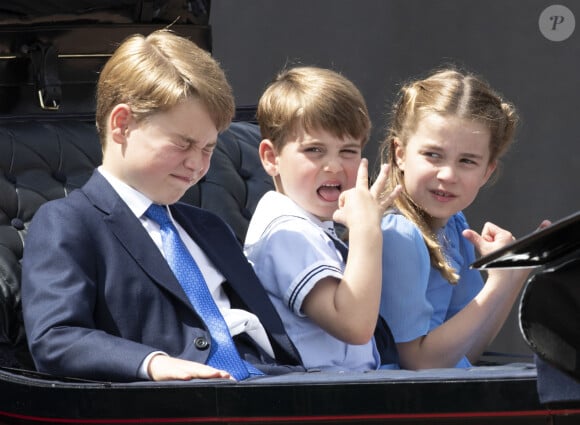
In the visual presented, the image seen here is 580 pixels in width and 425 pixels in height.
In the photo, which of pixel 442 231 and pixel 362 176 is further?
pixel 442 231

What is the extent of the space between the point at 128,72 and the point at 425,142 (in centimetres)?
68

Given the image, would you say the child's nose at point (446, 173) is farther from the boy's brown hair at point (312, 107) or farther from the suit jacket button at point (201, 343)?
the suit jacket button at point (201, 343)

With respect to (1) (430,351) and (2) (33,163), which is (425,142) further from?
(2) (33,163)

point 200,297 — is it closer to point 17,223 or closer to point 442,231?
point 17,223

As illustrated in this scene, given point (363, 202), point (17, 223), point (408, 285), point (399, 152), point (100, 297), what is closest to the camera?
point (100, 297)

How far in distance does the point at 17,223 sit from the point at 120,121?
427 millimetres

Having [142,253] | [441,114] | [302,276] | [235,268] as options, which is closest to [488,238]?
[441,114]

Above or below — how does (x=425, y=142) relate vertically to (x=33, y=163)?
above

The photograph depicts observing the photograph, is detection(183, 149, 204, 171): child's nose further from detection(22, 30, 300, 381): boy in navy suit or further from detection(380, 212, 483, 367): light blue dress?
detection(380, 212, 483, 367): light blue dress

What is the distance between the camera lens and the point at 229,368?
2254 millimetres

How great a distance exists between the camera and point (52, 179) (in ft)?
9.20

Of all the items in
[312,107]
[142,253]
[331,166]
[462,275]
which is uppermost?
[312,107]

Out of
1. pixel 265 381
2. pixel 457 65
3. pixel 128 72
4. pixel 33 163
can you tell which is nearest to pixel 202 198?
pixel 33 163

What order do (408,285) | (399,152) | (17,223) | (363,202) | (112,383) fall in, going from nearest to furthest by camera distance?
1. (112,383)
2. (363,202)
3. (408,285)
4. (17,223)
5. (399,152)
